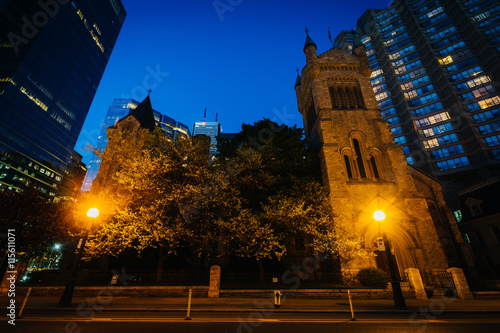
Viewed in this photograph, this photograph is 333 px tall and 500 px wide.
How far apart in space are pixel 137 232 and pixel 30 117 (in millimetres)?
98224

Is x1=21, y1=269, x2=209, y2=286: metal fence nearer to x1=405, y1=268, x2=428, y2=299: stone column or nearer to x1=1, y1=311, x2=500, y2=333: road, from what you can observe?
x1=1, y1=311, x2=500, y2=333: road

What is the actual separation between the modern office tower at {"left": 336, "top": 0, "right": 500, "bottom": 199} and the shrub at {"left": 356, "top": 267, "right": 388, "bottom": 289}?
51377mm

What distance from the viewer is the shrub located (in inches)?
601

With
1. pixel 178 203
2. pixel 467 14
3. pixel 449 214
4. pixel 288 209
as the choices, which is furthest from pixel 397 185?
pixel 467 14

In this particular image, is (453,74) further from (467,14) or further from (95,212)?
(95,212)

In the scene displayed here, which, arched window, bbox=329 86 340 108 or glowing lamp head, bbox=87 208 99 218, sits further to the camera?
arched window, bbox=329 86 340 108

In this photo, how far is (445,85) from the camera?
201ft

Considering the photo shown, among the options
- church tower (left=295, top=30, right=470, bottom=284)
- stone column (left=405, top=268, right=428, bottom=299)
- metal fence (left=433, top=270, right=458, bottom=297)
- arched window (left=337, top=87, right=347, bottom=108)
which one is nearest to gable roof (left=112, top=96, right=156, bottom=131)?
church tower (left=295, top=30, right=470, bottom=284)

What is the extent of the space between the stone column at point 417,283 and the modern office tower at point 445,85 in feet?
168

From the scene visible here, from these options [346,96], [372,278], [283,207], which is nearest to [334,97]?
[346,96]

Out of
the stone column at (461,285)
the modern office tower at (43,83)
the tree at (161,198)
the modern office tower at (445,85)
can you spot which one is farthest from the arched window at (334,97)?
the modern office tower at (43,83)

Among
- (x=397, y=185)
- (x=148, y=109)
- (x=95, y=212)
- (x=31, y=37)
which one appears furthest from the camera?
(x=31, y=37)

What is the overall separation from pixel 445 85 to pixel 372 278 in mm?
71425

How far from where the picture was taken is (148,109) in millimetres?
39406
